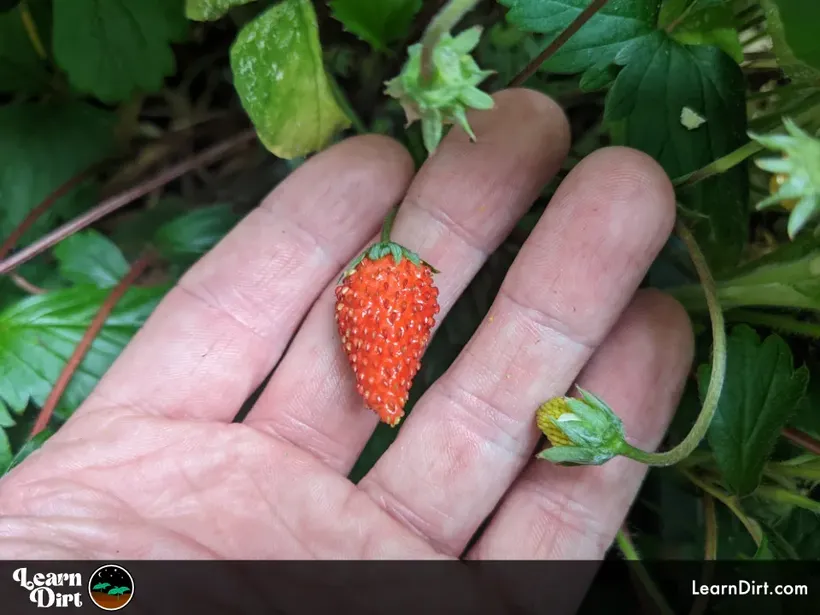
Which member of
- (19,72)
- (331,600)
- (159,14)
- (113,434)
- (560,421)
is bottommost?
(331,600)

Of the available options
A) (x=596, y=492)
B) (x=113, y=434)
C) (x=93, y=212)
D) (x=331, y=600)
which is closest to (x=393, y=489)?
(x=331, y=600)

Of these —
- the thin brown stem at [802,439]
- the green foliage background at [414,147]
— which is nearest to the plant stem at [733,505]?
the green foliage background at [414,147]

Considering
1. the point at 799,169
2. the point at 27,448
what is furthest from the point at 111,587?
the point at 799,169

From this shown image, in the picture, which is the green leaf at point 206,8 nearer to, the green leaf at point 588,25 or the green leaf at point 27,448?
the green leaf at point 588,25

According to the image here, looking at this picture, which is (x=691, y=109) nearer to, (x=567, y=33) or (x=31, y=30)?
(x=567, y=33)

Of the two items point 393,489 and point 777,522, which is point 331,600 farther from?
point 777,522

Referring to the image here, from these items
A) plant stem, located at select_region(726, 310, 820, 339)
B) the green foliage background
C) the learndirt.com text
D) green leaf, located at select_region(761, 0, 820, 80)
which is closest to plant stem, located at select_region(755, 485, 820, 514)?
the green foliage background

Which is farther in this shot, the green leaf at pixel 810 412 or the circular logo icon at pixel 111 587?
the green leaf at pixel 810 412
